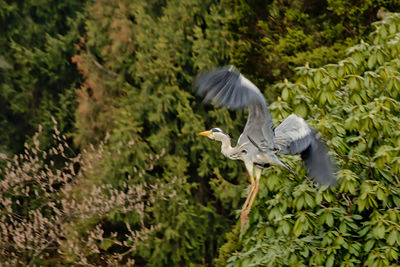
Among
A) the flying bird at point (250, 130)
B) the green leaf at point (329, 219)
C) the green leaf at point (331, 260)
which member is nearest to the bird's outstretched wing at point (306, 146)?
the flying bird at point (250, 130)

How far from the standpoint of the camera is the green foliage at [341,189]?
7.48m

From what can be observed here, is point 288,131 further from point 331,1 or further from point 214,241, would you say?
point 214,241

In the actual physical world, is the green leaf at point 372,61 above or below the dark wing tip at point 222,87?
below

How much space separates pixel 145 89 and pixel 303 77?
11.2 m

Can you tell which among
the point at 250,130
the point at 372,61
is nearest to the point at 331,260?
the point at 372,61

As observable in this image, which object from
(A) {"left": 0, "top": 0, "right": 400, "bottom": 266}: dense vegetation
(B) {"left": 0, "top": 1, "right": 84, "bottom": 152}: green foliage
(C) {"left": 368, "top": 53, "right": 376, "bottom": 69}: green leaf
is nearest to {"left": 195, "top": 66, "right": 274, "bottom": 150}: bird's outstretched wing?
(A) {"left": 0, "top": 0, "right": 400, "bottom": 266}: dense vegetation

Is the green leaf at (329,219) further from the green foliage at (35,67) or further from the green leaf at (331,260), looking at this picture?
the green foliage at (35,67)

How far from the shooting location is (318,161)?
6.61 m

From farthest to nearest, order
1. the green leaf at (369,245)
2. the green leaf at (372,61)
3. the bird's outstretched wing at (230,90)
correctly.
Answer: the green leaf at (372,61) < the green leaf at (369,245) < the bird's outstretched wing at (230,90)

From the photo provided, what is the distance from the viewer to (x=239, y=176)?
61.5 feet

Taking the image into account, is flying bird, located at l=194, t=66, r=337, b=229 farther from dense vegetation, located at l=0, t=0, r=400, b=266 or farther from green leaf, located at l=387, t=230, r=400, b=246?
green leaf, located at l=387, t=230, r=400, b=246

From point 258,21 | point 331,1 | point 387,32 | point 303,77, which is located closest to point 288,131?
point 303,77

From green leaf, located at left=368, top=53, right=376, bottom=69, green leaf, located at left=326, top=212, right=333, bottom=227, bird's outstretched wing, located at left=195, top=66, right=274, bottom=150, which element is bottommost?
green leaf, located at left=326, top=212, right=333, bottom=227

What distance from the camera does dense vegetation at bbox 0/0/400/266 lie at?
7.81 metres
